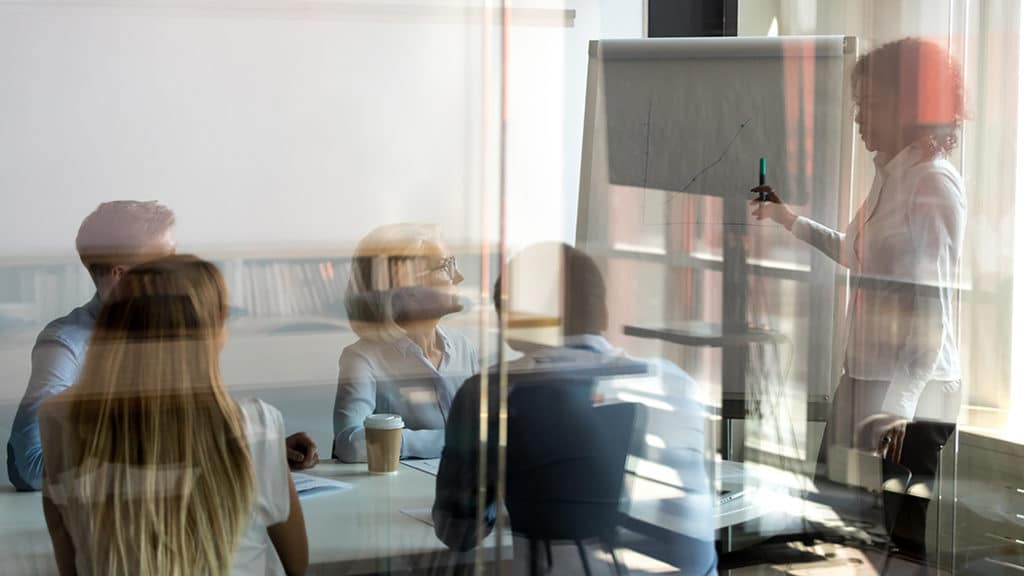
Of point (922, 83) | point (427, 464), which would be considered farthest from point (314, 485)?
point (922, 83)

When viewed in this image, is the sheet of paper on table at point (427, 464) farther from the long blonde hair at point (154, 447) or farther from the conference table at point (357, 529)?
the long blonde hair at point (154, 447)

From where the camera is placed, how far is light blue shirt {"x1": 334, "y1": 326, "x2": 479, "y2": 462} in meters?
2.00

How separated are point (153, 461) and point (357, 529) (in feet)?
1.36

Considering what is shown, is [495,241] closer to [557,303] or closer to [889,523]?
[557,303]

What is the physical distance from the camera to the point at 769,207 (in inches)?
101

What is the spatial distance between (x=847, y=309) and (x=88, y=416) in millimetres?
1807

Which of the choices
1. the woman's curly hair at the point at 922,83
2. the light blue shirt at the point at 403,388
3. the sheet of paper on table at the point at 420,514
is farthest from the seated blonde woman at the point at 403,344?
the woman's curly hair at the point at 922,83

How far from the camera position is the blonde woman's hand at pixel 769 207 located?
8.43 ft

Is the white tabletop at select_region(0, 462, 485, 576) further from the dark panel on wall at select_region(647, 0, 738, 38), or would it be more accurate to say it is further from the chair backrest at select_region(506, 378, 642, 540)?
the dark panel on wall at select_region(647, 0, 738, 38)

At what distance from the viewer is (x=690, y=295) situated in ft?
8.20

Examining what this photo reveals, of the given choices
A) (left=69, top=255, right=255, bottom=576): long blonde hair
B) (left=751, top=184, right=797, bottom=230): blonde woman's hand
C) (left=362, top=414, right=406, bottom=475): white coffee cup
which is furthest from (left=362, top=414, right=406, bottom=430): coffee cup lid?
(left=751, top=184, right=797, bottom=230): blonde woman's hand

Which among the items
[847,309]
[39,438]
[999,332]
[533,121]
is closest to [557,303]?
[533,121]

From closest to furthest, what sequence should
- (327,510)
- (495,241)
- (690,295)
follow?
(327,510), (495,241), (690,295)

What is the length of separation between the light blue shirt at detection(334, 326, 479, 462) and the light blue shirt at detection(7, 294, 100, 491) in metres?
0.46
